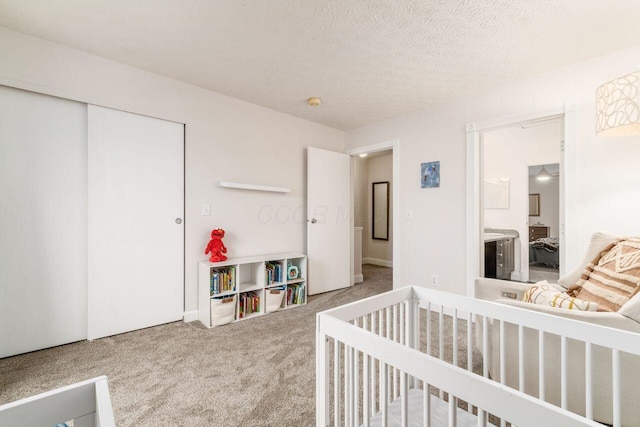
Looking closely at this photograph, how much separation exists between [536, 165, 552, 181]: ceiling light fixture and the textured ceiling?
3.65 meters

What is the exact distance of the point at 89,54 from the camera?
7.49ft

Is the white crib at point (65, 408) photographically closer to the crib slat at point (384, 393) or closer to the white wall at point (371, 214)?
the crib slat at point (384, 393)

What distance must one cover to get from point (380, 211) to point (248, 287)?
3548 mm

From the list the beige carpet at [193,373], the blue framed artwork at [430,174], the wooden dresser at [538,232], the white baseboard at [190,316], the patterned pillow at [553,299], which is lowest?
the beige carpet at [193,373]

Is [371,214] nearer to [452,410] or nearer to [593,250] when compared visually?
[593,250]

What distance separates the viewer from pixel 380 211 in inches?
229

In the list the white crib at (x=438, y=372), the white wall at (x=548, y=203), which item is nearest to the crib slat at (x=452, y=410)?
the white crib at (x=438, y=372)

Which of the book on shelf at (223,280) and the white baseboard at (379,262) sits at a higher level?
the book on shelf at (223,280)

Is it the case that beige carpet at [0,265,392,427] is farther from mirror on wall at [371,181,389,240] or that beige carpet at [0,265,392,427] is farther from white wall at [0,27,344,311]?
mirror on wall at [371,181,389,240]

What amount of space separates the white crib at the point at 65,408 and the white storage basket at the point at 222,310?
6.24 ft

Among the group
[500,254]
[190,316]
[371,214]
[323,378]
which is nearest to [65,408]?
[323,378]

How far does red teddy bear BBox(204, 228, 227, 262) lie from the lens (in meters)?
2.78

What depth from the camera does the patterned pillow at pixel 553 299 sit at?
133 centimetres

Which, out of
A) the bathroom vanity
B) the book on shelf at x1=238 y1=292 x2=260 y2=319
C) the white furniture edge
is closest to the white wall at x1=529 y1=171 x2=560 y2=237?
the bathroom vanity
